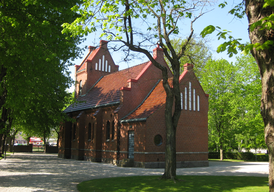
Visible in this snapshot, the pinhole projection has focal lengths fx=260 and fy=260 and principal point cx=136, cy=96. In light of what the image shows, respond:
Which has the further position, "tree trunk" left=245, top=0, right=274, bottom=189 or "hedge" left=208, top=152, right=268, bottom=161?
"hedge" left=208, top=152, right=268, bottom=161

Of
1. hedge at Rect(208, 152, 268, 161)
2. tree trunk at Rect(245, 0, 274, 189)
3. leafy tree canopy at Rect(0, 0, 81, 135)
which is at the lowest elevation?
hedge at Rect(208, 152, 268, 161)

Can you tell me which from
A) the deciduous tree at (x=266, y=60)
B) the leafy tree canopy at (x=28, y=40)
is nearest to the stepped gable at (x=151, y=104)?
the leafy tree canopy at (x=28, y=40)

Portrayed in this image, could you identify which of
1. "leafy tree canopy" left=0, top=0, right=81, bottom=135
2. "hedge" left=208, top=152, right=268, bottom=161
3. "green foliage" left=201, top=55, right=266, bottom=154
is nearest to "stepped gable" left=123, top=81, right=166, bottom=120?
"leafy tree canopy" left=0, top=0, right=81, bottom=135

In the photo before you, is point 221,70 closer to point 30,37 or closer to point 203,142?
point 203,142

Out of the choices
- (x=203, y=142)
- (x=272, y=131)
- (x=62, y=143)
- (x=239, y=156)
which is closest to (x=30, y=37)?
(x=272, y=131)

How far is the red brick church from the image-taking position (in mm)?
22109

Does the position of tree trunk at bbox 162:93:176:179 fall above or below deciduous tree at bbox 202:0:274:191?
below

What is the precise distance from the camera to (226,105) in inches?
1459

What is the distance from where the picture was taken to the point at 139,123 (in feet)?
73.2

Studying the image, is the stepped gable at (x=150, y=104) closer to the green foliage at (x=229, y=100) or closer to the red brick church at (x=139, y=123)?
the red brick church at (x=139, y=123)

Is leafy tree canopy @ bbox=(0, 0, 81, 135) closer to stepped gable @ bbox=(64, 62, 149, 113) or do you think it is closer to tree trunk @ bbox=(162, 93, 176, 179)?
tree trunk @ bbox=(162, 93, 176, 179)

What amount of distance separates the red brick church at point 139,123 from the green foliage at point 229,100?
11.2 m

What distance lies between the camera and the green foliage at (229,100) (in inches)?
1403

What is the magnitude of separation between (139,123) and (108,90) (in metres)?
9.46
